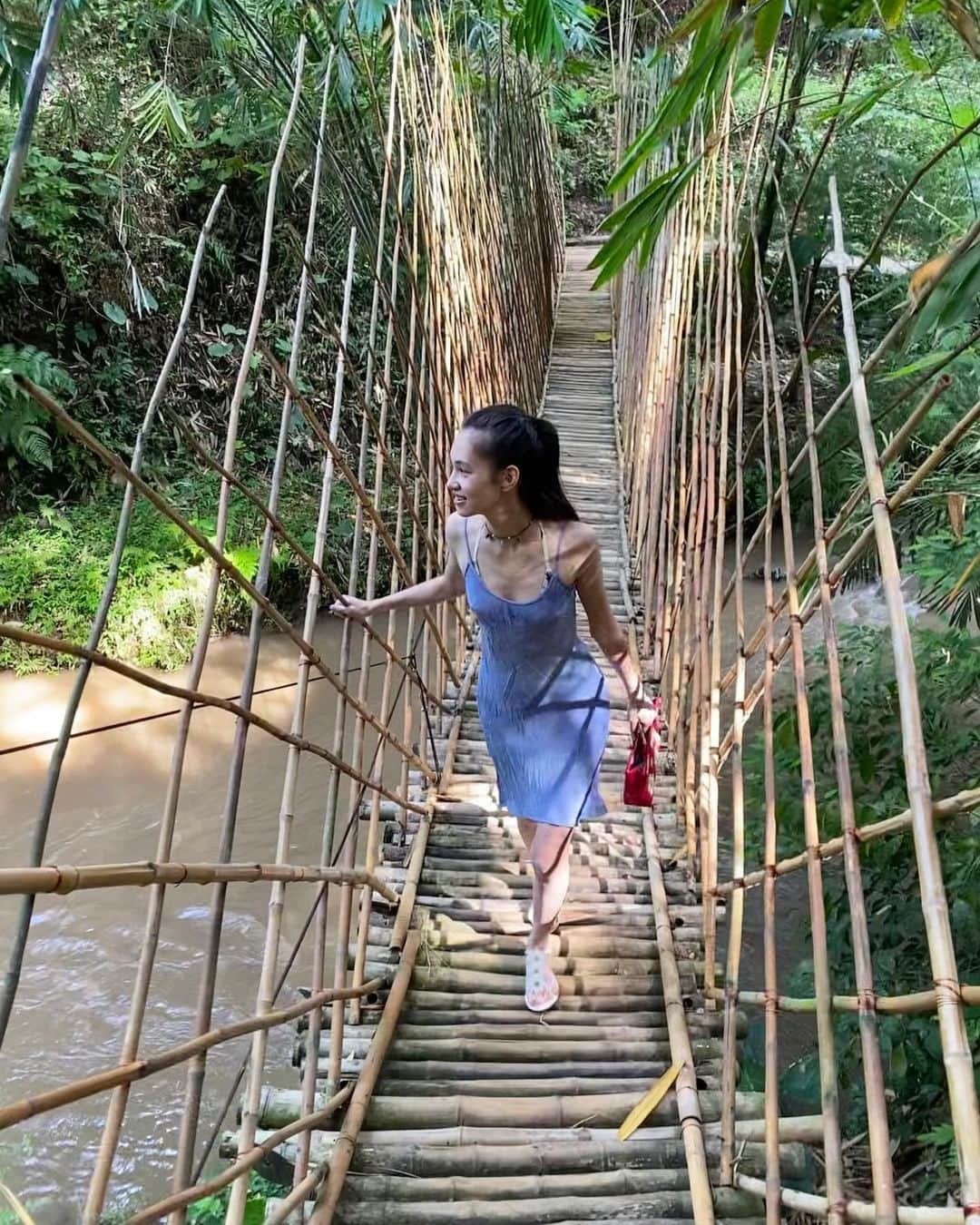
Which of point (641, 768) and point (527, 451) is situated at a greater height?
point (527, 451)

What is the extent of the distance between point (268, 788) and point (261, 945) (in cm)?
66

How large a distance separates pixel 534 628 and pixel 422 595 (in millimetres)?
206

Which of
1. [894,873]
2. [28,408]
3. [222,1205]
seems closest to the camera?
[894,873]

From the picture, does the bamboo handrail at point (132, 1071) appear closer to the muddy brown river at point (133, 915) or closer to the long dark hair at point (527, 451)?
the long dark hair at point (527, 451)

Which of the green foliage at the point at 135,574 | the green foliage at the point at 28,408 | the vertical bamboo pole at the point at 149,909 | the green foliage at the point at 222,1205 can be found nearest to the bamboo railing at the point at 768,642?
the vertical bamboo pole at the point at 149,909

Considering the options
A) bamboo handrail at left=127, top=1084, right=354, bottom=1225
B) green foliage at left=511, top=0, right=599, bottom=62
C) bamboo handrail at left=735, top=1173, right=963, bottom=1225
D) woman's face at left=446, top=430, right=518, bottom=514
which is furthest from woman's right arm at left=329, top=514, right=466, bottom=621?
green foliage at left=511, top=0, right=599, bottom=62

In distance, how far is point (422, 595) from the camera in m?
1.29

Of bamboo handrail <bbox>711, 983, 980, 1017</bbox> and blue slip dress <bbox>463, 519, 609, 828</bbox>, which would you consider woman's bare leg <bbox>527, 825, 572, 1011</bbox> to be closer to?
blue slip dress <bbox>463, 519, 609, 828</bbox>

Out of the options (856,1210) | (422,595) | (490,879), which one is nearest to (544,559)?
(422,595)

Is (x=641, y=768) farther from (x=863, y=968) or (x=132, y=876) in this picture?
(x=132, y=876)

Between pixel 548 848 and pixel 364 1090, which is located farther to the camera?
pixel 548 848

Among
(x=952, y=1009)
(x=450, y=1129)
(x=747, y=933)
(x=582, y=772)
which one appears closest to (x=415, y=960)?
(x=450, y=1129)

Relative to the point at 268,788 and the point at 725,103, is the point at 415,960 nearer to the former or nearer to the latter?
the point at 725,103

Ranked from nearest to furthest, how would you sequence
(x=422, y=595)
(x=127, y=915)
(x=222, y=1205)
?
(x=422, y=595) → (x=222, y=1205) → (x=127, y=915)
